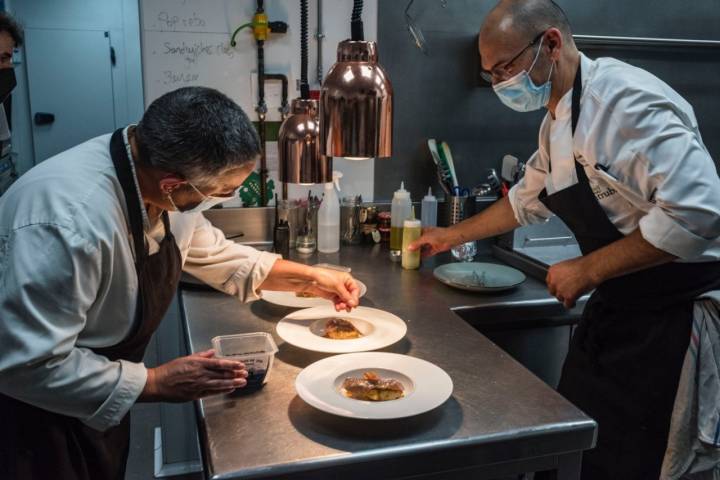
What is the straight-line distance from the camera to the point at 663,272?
4.92 ft

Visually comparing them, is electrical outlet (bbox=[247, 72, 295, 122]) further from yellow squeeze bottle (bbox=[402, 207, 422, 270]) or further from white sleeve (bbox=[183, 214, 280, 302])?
white sleeve (bbox=[183, 214, 280, 302])

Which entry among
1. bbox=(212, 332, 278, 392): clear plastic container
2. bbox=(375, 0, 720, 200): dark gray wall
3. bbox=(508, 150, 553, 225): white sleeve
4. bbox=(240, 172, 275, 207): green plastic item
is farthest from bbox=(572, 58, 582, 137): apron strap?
bbox=(240, 172, 275, 207): green plastic item

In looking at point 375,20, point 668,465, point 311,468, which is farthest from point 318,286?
point 375,20

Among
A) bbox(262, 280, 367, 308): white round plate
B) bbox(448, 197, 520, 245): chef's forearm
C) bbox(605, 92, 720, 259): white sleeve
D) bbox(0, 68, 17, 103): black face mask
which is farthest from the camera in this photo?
bbox(0, 68, 17, 103): black face mask

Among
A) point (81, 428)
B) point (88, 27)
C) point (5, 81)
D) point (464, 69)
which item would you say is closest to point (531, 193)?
point (464, 69)

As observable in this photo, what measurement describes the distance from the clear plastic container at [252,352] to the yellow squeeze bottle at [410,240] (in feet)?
2.97

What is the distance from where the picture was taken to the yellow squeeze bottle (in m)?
2.09

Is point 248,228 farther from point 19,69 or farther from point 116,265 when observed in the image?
point 19,69

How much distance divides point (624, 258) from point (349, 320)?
67 cm

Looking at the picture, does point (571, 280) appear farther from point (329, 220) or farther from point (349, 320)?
point (329, 220)

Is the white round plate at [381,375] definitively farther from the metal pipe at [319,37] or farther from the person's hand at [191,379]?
the metal pipe at [319,37]

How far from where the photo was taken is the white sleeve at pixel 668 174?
1315mm

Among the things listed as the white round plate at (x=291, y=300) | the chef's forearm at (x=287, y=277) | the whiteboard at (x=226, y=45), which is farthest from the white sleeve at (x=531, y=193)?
the whiteboard at (x=226, y=45)

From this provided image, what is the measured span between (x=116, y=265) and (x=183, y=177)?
199mm
